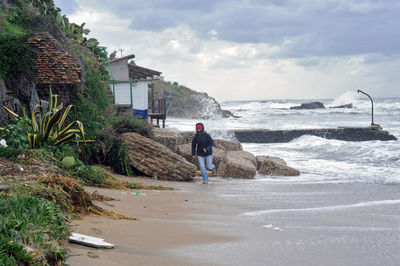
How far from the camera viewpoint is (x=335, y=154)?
19.0m

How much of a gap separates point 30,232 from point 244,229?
2935 mm

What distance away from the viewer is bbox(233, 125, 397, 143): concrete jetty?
26.8 m

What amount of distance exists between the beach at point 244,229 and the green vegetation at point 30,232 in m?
0.23

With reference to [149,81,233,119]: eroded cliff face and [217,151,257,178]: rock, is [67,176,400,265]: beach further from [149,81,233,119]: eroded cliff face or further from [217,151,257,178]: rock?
[149,81,233,119]: eroded cliff face

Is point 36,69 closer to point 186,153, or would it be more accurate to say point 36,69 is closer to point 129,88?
point 186,153

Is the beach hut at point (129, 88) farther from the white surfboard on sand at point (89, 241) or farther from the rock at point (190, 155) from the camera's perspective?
the white surfboard on sand at point (89, 241)

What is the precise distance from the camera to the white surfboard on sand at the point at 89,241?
3.91 meters

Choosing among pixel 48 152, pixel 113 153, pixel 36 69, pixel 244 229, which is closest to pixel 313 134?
pixel 113 153

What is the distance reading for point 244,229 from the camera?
557cm

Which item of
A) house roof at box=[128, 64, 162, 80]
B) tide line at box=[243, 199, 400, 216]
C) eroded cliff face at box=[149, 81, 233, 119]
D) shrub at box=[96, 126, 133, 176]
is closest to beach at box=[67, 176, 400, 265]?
tide line at box=[243, 199, 400, 216]

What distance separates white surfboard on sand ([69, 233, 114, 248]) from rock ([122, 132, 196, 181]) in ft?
22.6

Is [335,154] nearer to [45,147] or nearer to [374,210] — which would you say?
[374,210]

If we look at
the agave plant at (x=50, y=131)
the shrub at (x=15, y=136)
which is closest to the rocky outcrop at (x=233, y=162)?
the agave plant at (x=50, y=131)

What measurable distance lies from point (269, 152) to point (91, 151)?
38.9ft
